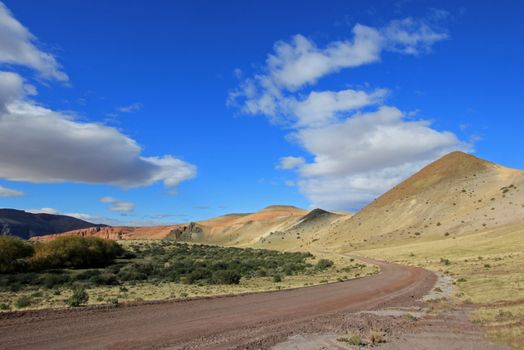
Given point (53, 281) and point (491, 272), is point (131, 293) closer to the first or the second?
point (53, 281)

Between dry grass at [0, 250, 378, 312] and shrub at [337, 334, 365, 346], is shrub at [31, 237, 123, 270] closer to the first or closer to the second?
dry grass at [0, 250, 378, 312]

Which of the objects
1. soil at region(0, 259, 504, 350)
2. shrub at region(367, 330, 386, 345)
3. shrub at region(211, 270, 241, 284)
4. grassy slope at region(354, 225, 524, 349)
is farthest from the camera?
shrub at region(211, 270, 241, 284)

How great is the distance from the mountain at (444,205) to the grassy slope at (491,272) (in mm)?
7668

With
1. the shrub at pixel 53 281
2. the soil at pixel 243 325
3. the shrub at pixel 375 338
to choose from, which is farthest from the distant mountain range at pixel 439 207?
the shrub at pixel 375 338

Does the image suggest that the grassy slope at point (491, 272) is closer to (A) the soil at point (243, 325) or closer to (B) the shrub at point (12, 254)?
(A) the soil at point (243, 325)

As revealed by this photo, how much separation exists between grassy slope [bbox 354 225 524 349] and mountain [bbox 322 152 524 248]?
767cm

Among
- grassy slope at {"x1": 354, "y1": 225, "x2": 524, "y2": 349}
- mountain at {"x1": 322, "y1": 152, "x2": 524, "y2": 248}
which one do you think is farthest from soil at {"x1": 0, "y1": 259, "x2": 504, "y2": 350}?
mountain at {"x1": 322, "y1": 152, "x2": 524, "y2": 248}

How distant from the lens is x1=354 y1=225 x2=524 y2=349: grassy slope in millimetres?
16183

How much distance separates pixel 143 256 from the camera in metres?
77.6

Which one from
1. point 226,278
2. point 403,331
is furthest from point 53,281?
point 403,331

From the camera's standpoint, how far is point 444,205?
104 meters

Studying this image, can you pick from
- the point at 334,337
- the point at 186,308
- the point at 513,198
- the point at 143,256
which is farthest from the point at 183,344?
the point at 513,198

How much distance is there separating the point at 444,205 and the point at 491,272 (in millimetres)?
71998

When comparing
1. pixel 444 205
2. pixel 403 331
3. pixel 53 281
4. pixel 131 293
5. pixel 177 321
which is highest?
pixel 444 205
